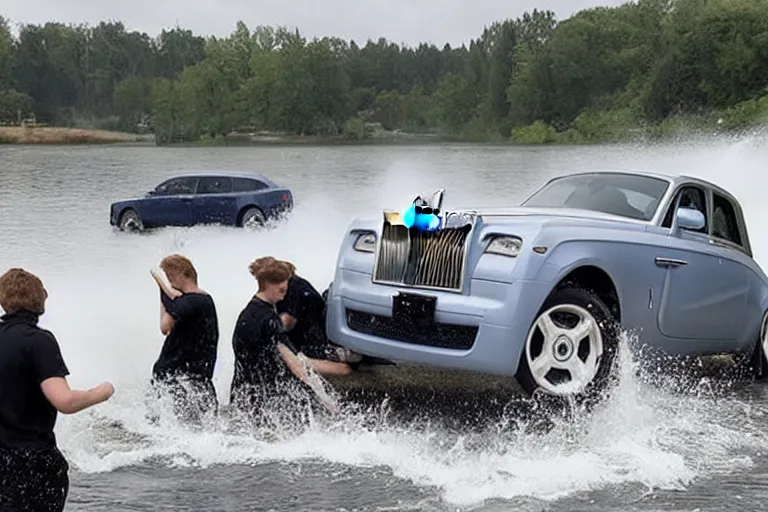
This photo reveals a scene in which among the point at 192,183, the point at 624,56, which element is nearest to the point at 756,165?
the point at 624,56

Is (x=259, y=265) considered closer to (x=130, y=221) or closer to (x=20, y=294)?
(x=20, y=294)

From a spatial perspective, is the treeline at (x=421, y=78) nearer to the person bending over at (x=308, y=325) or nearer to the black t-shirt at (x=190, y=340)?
the person bending over at (x=308, y=325)

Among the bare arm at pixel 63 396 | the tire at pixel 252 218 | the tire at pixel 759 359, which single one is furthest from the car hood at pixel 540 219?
the tire at pixel 252 218

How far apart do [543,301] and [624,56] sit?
→ 23.3 meters

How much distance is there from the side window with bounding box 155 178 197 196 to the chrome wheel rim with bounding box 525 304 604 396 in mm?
18245

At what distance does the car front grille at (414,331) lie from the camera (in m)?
6.44

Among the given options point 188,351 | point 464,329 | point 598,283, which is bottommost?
point 188,351

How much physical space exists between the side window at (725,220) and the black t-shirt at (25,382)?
591 cm

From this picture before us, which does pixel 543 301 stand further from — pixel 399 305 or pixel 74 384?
pixel 74 384

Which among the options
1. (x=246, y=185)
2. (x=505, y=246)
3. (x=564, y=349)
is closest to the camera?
(x=505, y=246)

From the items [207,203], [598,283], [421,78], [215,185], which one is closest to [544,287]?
[598,283]

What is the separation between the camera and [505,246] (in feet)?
21.3

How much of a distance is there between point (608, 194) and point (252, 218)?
1586 cm

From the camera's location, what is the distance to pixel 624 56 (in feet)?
92.4
